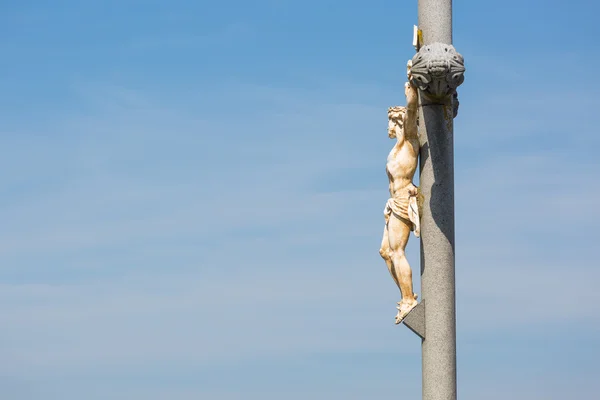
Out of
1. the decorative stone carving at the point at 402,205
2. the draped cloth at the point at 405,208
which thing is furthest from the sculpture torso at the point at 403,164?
the draped cloth at the point at 405,208

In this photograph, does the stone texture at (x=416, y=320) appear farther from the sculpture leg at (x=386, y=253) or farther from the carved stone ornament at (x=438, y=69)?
the carved stone ornament at (x=438, y=69)

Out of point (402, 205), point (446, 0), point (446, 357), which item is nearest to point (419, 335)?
point (446, 357)

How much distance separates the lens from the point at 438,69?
877 inches

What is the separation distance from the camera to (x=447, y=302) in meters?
23.3

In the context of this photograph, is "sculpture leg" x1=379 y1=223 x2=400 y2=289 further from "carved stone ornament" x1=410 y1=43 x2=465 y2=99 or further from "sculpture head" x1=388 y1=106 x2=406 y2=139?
"carved stone ornament" x1=410 y1=43 x2=465 y2=99

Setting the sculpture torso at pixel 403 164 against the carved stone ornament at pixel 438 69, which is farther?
the sculpture torso at pixel 403 164

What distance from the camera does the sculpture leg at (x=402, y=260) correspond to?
23.9 m

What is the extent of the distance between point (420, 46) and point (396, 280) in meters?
3.89

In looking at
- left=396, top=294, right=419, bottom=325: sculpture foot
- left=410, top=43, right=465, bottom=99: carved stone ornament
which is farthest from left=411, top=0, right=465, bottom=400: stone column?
left=396, top=294, right=419, bottom=325: sculpture foot

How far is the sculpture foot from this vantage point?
77.6 ft

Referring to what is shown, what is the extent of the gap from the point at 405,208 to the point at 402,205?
0.30 feet

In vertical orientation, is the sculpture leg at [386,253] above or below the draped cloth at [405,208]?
below

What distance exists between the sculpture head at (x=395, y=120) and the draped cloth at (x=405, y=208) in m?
1.04

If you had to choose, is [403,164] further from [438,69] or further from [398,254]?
[438,69]
